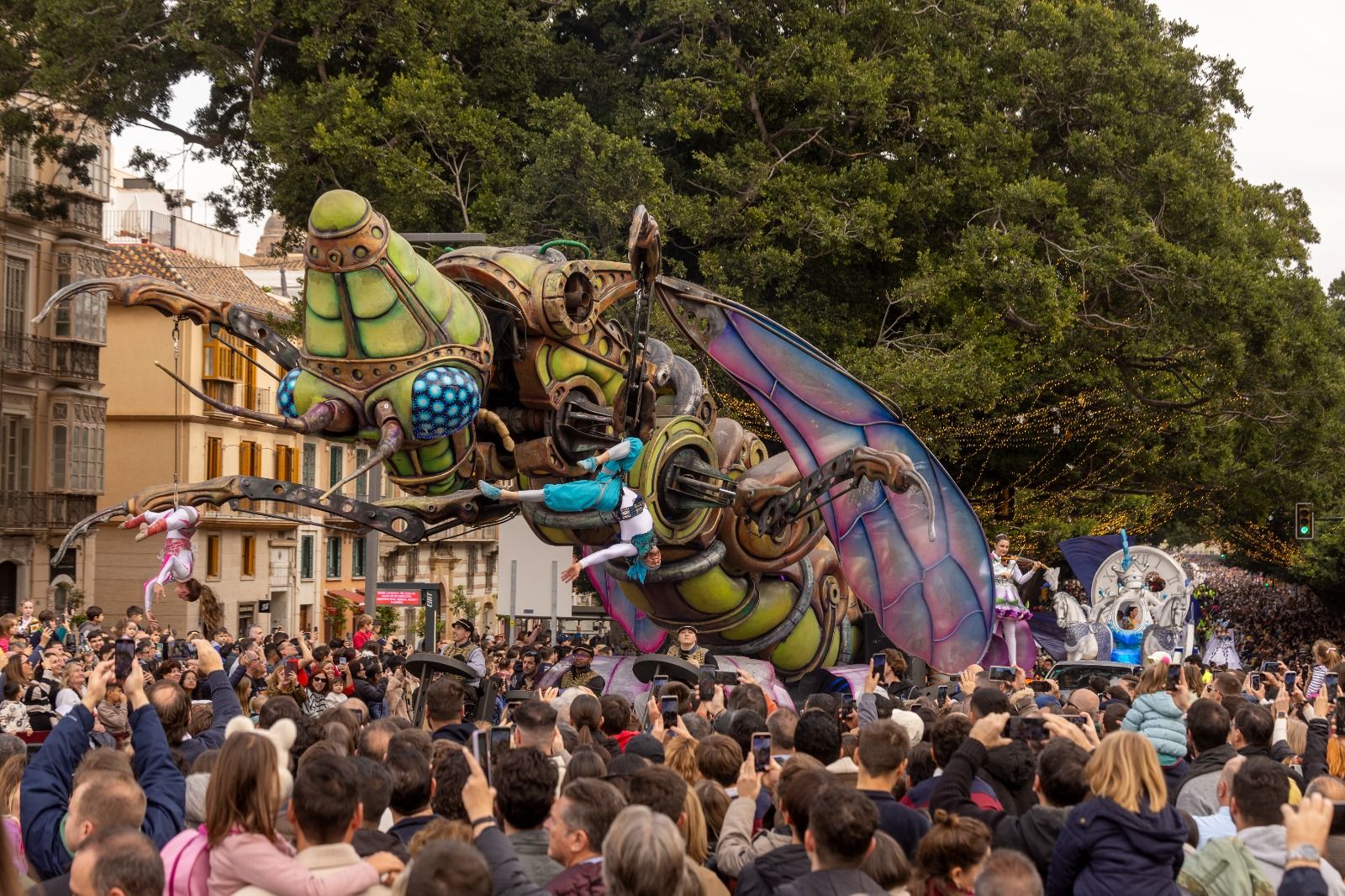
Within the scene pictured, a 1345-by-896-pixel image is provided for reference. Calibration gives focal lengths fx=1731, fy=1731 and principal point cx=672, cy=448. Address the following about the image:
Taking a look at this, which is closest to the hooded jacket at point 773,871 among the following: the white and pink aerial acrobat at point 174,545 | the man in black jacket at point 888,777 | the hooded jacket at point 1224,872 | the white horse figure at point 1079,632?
the man in black jacket at point 888,777

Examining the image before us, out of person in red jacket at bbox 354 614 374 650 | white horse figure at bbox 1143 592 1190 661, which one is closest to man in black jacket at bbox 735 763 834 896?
person in red jacket at bbox 354 614 374 650

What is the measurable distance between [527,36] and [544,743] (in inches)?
636

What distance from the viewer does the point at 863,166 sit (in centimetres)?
2253

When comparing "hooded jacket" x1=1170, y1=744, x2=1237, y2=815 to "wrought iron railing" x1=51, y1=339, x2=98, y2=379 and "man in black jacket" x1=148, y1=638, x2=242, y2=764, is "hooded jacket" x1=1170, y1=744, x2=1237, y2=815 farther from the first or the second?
"wrought iron railing" x1=51, y1=339, x2=98, y2=379

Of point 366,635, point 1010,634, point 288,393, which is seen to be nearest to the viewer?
point 288,393

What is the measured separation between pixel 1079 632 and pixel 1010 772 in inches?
547

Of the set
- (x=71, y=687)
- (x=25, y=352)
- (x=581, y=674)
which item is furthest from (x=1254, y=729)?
(x=25, y=352)

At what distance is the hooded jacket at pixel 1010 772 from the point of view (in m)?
6.66

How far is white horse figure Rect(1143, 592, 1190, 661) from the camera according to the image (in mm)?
20047

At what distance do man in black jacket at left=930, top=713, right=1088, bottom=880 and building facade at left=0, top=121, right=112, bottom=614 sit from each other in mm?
27345

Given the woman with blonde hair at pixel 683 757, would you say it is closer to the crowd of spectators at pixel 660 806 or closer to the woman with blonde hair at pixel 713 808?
the crowd of spectators at pixel 660 806

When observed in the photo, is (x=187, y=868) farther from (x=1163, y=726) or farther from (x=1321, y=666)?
(x=1321, y=666)

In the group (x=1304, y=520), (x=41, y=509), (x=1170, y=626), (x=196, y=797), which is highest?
(x=41, y=509)

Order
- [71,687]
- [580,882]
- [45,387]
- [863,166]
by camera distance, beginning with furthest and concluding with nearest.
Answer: [45,387], [863,166], [71,687], [580,882]
